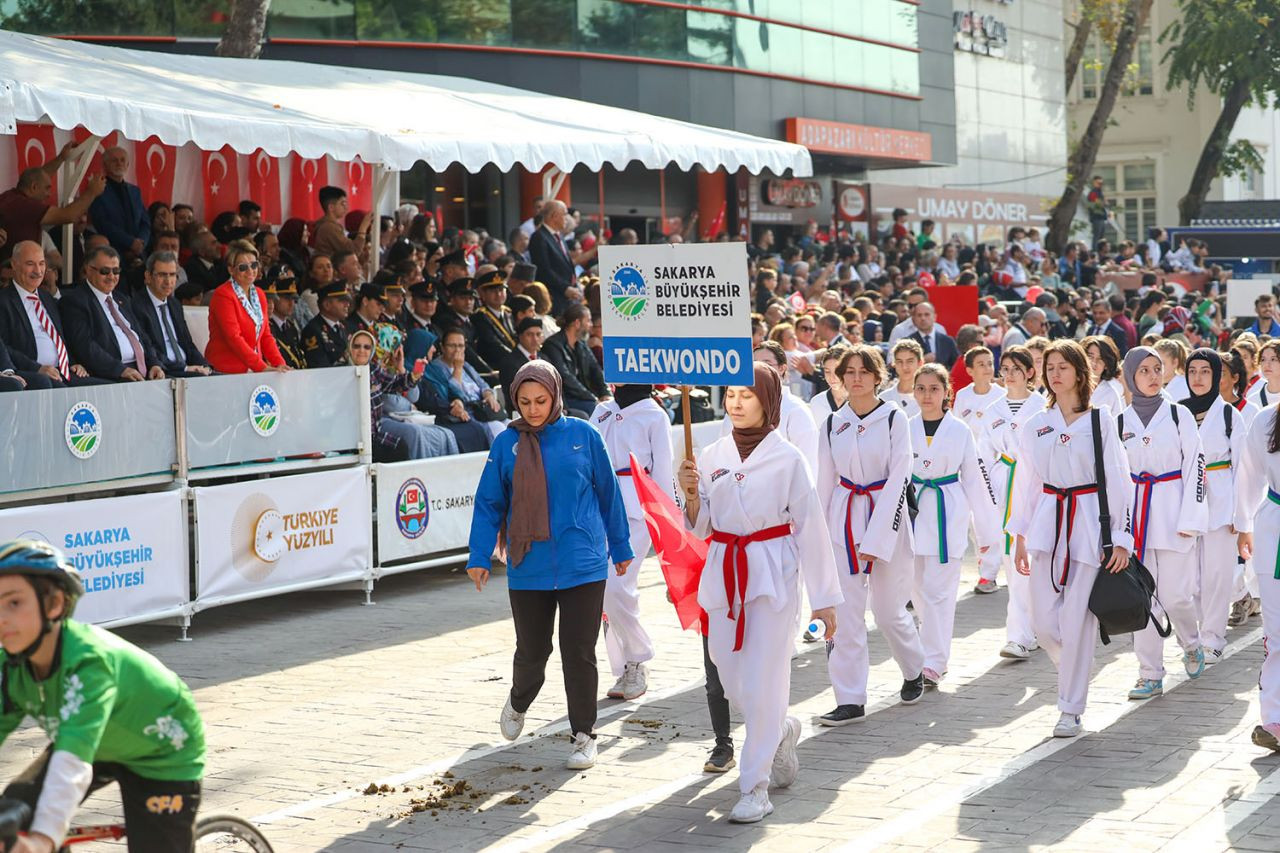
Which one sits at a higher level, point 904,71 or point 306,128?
point 904,71

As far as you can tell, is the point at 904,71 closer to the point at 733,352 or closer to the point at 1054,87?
the point at 1054,87

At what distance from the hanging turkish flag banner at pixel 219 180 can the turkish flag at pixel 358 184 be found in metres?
1.46

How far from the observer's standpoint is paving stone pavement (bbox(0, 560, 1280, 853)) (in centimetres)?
686

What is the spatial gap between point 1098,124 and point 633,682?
31213 millimetres

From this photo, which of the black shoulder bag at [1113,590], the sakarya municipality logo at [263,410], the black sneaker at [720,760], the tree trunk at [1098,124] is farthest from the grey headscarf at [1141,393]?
the tree trunk at [1098,124]

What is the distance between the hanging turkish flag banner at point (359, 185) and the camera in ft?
55.9

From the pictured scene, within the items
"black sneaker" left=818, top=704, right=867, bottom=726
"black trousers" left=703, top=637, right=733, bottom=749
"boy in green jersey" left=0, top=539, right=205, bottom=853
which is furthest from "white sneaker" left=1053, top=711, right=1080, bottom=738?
"boy in green jersey" left=0, top=539, right=205, bottom=853

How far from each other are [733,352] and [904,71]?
93.5 ft

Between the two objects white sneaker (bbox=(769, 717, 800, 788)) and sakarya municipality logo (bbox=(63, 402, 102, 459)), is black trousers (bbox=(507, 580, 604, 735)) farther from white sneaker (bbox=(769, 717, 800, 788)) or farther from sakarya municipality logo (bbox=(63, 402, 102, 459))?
sakarya municipality logo (bbox=(63, 402, 102, 459))

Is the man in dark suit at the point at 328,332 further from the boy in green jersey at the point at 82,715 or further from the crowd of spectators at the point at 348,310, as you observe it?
the boy in green jersey at the point at 82,715

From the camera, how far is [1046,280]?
30.8m

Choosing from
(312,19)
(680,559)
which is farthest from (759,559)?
(312,19)

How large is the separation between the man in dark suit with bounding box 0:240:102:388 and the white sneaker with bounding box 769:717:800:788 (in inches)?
224

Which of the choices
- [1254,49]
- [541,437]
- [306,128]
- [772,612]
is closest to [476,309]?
[306,128]
